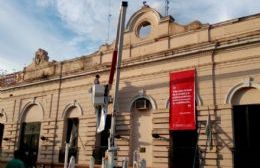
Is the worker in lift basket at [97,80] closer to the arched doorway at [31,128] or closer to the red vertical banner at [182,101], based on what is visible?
the red vertical banner at [182,101]

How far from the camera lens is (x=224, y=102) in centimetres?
1678

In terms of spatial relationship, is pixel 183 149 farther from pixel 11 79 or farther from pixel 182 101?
pixel 11 79

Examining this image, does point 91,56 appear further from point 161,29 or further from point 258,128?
point 258,128

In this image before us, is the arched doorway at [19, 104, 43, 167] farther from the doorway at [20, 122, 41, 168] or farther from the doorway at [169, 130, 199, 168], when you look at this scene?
the doorway at [169, 130, 199, 168]

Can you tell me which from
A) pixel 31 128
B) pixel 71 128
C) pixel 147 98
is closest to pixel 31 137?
pixel 31 128

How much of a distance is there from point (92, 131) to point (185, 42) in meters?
7.65

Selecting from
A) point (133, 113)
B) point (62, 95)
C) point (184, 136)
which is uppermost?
point (62, 95)

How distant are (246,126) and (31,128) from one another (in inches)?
618

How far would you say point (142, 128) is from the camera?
19.7 meters

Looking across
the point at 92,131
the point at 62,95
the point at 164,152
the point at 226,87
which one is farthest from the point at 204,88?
the point at 62,95

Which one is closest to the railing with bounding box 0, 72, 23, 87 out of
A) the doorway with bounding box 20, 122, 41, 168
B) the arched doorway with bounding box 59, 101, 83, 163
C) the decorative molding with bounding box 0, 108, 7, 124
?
the decorative molding with bounding box 0, 108, 7, 124

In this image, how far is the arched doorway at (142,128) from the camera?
1911cm

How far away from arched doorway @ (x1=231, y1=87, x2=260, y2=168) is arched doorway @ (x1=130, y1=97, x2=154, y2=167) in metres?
4.66

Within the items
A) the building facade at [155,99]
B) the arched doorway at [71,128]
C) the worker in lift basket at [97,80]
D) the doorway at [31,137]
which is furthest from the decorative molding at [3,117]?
the worker in lift basket at [97,80]
